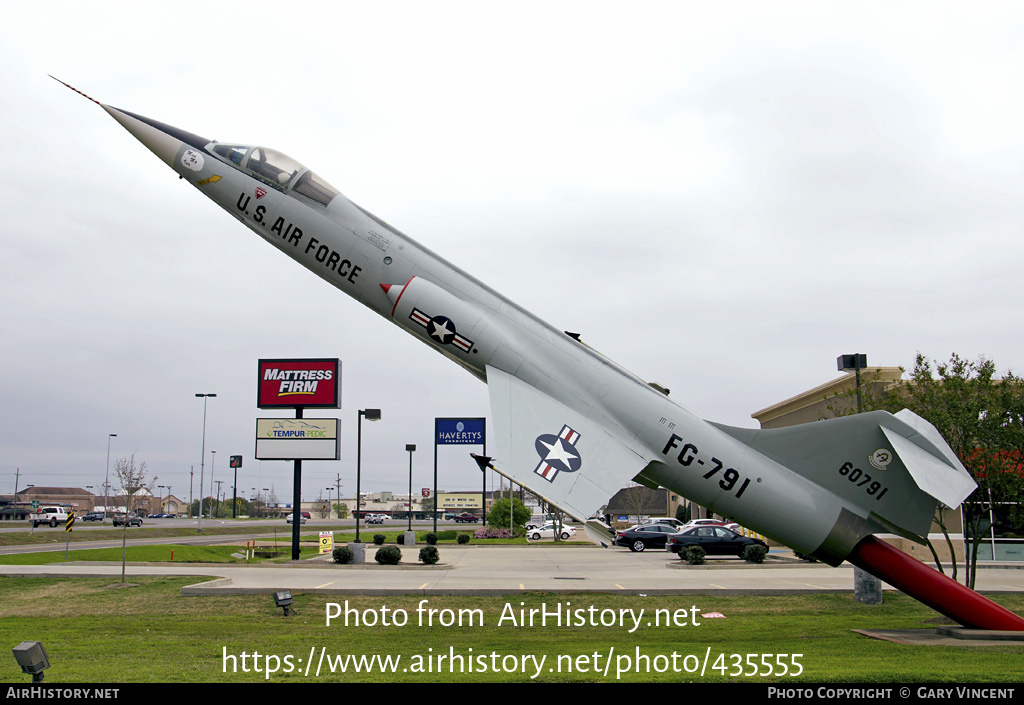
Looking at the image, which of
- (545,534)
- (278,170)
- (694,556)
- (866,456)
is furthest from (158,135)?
(545,534)

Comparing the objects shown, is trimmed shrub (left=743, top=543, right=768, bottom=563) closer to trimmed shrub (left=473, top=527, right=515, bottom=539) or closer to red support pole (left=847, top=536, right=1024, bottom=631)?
red support pole (left=847, top=536, right=1024, bottom=631)

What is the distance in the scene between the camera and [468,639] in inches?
522

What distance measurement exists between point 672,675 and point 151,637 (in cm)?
972

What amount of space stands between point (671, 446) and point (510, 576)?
44.9ft

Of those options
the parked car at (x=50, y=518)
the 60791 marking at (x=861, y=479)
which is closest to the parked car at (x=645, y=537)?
the 60791 marking at (x=861, y=479)

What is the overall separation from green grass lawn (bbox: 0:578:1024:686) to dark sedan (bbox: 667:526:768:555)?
531 inches

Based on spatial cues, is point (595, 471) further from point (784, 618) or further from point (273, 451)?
point (273, 451)

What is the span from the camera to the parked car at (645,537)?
125 feet

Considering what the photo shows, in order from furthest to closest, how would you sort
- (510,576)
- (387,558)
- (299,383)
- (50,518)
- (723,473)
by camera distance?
(50,518), (299,383), (387,558), (510,576), (723,473)

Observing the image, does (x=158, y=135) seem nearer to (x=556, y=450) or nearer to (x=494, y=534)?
(x=556, y=450)

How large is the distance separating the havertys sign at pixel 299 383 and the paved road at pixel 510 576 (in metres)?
6.72

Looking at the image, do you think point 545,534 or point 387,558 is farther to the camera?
point 545,534

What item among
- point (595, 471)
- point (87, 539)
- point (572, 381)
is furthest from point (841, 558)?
point (87, 539)

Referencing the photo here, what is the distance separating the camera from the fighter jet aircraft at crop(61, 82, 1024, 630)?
11.3 metres
